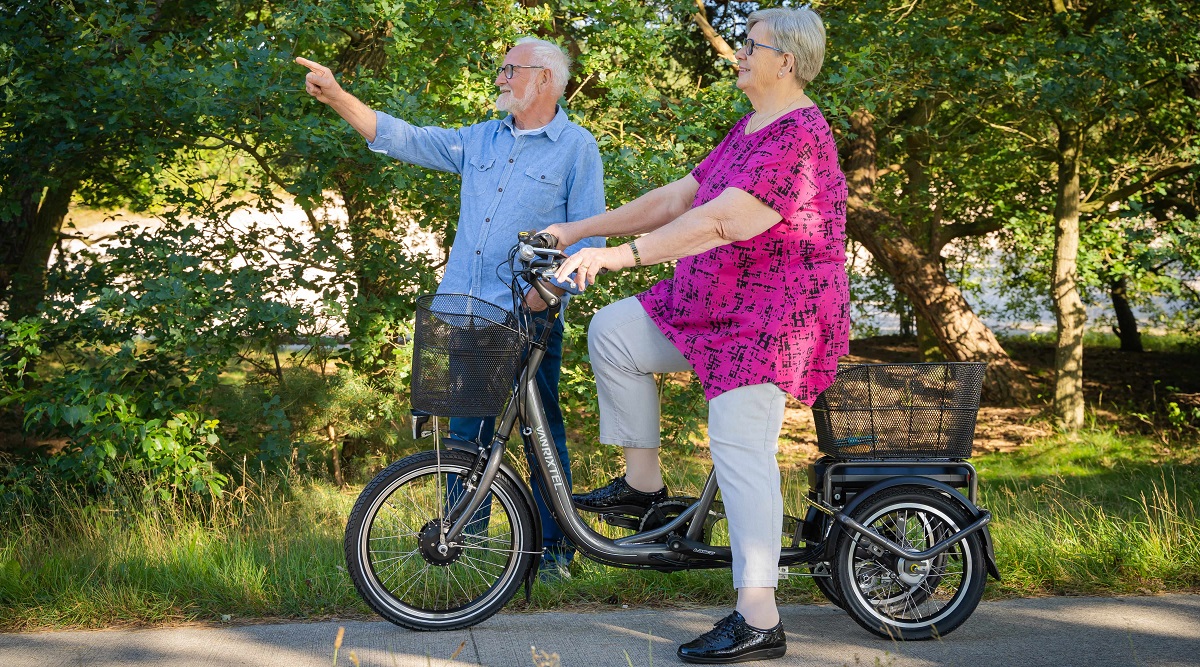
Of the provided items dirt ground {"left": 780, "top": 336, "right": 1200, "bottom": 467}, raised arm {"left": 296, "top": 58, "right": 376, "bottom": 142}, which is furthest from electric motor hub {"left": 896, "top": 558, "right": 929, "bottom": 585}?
dirt ground {"left": 780, "top": 336, "right": 1200, "bottom": 467}

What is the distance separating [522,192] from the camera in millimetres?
4074

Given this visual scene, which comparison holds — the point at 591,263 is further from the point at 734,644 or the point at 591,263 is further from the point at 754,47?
the point at 734,644

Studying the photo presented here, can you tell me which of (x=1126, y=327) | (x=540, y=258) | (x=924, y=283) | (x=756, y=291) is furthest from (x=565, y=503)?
(x=1126, y=327)

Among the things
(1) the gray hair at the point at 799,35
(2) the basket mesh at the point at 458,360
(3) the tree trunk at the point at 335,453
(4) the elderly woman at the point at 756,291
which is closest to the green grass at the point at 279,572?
(4) the elderly woman at the point at 756,291

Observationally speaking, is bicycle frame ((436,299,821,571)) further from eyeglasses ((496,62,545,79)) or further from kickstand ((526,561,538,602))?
eyeglasses ((496,62,545,79))

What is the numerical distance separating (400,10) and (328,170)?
0.92m

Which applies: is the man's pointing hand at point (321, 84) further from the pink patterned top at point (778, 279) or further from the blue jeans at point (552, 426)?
the pink patterned top at point (778, 279)

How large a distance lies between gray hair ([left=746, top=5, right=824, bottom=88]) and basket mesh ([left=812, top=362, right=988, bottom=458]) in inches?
38.7

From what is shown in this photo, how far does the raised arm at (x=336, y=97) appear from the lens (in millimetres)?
3863

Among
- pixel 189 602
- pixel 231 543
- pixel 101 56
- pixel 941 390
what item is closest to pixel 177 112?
pixel 101 56

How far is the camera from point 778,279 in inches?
132

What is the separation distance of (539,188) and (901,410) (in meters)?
1.50

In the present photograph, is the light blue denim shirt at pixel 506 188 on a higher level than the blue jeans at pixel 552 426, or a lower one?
higher

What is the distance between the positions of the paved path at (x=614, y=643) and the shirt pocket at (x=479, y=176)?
5.04 ft
